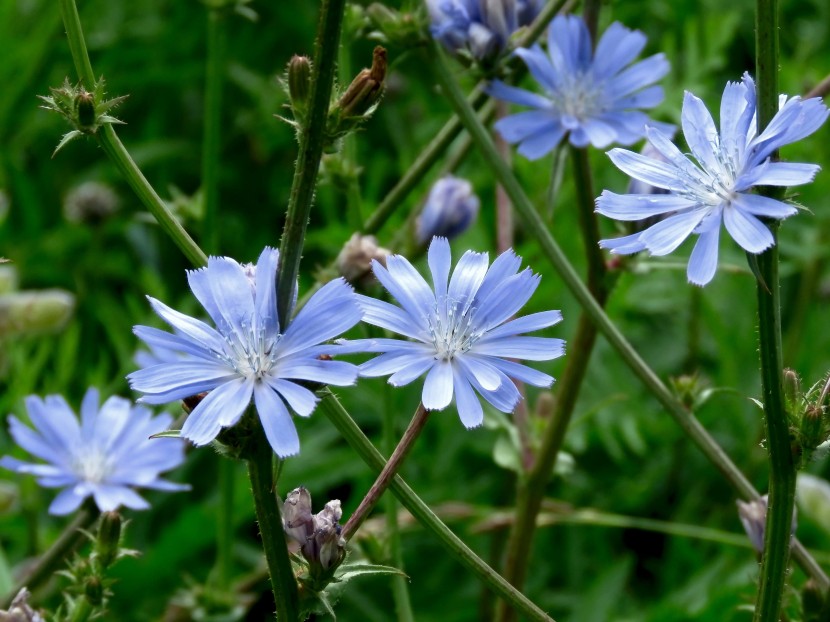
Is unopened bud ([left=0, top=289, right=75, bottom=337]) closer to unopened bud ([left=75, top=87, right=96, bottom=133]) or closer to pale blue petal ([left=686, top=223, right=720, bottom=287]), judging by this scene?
unopened bud ([left=75, top=87, right=96, bottom=133])

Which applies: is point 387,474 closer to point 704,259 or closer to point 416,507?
point 416,507

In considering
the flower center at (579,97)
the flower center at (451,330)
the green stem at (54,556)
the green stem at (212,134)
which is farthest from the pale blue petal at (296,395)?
the green stem at (212,134)

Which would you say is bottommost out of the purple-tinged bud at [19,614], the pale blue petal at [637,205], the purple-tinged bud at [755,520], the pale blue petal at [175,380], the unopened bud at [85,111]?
the purple-tinged bud at [19,614]

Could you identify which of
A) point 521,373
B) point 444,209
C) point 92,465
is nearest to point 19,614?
point 521,373

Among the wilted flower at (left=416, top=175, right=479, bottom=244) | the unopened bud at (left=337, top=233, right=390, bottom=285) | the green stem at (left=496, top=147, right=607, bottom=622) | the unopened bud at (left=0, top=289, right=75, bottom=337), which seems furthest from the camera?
the unopened bud at (left=0, top=289, right=75, bottom=337)

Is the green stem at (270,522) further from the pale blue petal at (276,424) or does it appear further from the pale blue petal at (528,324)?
the pale blue petal at (528,324)

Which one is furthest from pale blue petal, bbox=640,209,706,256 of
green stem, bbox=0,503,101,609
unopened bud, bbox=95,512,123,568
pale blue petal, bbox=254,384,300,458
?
green stem, bbox=0,503,101,609
